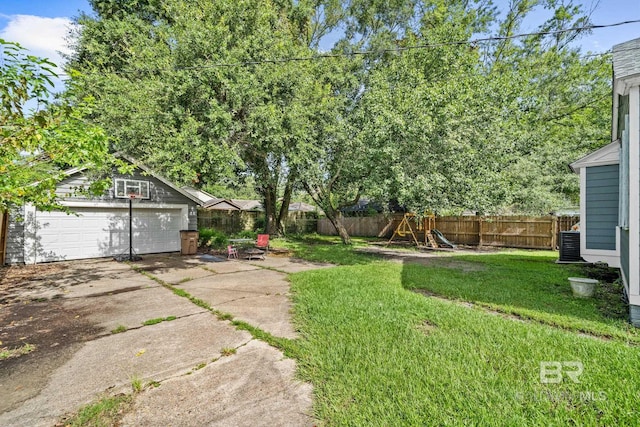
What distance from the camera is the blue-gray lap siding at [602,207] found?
22.2ft

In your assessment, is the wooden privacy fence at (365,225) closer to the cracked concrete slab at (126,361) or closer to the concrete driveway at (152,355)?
the concrete driveway at (152,355)

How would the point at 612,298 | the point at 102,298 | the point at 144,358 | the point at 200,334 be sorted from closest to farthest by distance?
the point at 144,358 → the point at 200,334 → the point at 612,298 → the point at 102,298

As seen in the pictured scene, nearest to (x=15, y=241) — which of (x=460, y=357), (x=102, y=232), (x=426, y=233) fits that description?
(x=102, y=232)

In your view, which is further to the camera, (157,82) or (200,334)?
(157,82)

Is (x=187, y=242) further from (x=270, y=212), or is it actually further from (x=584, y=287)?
(x=584, y=287)

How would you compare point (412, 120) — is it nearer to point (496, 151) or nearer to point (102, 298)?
point (496, 151)

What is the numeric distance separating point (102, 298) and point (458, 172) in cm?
883

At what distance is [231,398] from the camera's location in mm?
2594

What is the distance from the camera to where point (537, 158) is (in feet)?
46.4

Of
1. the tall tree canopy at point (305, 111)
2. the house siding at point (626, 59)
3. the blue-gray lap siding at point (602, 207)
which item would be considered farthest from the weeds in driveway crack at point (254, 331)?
the blue-gray lap siding at point (602, 207)

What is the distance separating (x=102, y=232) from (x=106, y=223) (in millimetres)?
351

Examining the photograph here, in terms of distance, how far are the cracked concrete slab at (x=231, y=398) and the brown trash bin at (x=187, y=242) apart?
9636mm

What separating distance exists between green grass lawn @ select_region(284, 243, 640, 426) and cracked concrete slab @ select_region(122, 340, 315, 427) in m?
0.20

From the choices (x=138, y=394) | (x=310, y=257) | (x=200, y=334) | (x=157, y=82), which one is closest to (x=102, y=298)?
(x=200, y=334)
